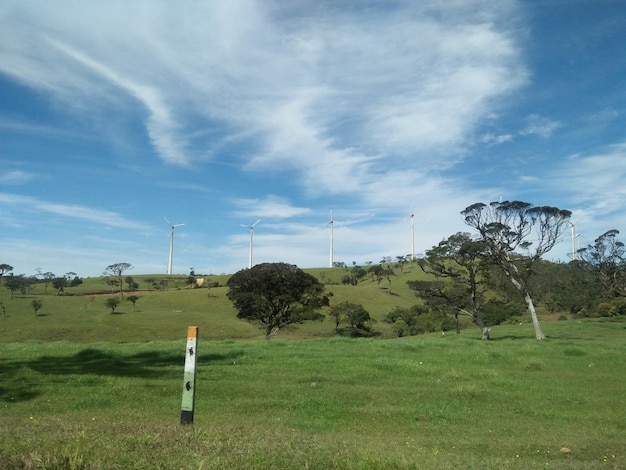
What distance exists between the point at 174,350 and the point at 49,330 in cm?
6490

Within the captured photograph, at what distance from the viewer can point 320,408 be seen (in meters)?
12.0

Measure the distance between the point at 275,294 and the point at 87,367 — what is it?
35353mm

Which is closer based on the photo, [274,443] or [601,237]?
[274,443]

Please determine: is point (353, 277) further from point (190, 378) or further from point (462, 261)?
point (190, 378)

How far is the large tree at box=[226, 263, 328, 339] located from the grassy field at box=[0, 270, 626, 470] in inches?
968

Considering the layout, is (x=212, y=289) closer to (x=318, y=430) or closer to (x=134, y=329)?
(x=134, y=329)

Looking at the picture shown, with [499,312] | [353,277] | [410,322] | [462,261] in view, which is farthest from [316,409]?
[353,277]

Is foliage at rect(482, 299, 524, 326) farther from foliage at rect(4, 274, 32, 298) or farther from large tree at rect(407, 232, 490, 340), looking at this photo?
foliage at rect(4, 274, 32, 298)

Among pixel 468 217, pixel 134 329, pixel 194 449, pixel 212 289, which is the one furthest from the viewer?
pixel 212 289

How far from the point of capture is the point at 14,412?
A: 1074 cm

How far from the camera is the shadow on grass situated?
A: 45.0 ft

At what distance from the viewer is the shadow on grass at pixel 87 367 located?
13.7m

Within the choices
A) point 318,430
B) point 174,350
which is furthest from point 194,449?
point 174,350

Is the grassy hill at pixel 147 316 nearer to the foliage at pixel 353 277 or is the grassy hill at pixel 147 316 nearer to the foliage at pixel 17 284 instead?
the foliage at pixel 17 284
